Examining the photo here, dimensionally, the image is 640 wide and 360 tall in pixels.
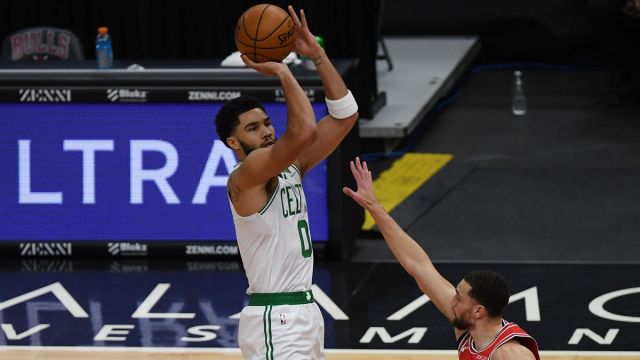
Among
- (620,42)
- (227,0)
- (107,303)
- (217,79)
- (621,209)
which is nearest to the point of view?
(107,303)

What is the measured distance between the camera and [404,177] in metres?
11.7

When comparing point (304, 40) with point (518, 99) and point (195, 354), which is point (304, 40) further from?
point (518, 99)

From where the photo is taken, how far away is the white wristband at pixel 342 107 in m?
6.10

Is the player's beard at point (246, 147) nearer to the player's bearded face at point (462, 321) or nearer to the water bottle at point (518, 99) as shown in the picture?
the player's bearded face at point (462, 321)

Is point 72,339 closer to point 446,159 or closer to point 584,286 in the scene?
point 584,286

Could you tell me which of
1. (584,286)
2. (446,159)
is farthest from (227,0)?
(584,286)

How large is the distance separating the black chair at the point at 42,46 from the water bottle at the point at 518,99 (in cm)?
486

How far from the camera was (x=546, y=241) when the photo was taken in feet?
33.1

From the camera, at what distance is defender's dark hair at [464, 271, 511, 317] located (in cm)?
517

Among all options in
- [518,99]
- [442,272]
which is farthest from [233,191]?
[518,99]

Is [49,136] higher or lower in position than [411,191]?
higher

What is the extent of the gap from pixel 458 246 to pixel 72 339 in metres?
3.12

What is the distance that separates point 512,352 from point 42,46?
7.41 meters

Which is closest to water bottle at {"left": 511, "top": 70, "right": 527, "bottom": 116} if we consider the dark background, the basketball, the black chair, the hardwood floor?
the dark background
